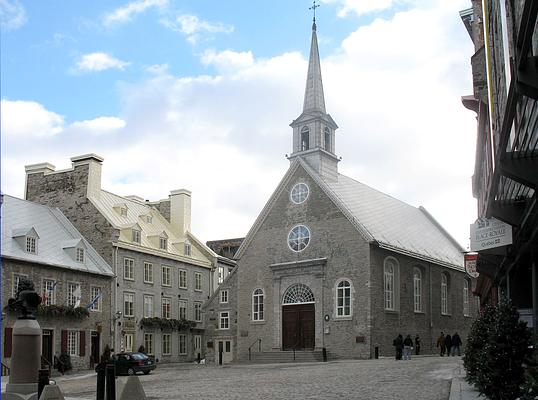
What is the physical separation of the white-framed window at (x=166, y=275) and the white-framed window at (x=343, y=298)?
14.4 m

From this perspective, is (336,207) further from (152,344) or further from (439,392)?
(439,392)

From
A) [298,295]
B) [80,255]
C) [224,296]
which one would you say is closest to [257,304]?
[224,296]

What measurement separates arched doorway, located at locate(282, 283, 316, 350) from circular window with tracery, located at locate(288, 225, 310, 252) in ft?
8.24

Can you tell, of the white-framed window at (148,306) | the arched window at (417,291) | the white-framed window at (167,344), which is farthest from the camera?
the white-framed window at (167,344)

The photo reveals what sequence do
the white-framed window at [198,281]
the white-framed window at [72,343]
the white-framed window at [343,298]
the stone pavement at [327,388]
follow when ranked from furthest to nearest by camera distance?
the white-framed window at [198,281]
the white-framed window at [343,298]
the white-framed window at [72,343]
the stone pavement at [327,388]

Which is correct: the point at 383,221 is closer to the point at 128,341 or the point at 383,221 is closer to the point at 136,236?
the point at 136,236

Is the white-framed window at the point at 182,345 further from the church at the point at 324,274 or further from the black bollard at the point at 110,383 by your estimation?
the black bollard at the point at 110,383

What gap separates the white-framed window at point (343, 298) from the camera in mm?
42000

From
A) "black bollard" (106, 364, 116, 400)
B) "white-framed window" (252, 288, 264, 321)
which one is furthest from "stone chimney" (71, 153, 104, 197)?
"black bollard" (106, 364, 116, 400)

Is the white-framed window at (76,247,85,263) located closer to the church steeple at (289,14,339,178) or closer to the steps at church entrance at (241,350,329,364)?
the steps at church entrance at (241,350,329,364)

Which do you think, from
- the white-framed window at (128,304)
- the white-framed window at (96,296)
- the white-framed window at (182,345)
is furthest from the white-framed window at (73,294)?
the white-framed window at (182,345)

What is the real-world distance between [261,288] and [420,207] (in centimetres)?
2246

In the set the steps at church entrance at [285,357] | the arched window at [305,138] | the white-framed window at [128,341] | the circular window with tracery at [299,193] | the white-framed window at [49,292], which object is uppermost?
the arched window at [305,138]

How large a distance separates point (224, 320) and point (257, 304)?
3.05m
